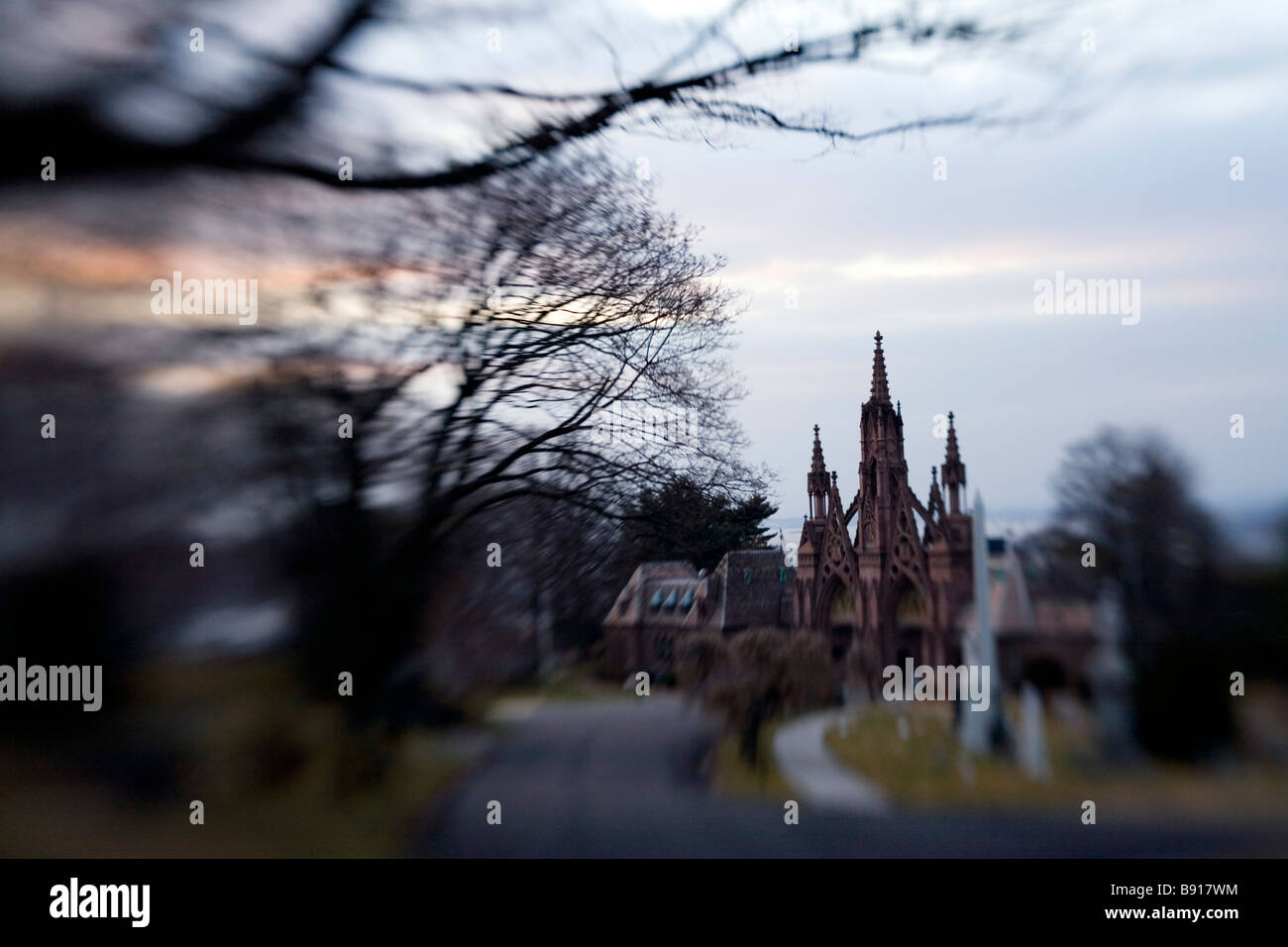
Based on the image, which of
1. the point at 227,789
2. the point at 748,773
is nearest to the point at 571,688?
the point at 748,773

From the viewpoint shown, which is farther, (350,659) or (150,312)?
(350,659)

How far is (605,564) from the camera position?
3299mm

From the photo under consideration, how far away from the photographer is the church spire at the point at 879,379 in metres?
3.24

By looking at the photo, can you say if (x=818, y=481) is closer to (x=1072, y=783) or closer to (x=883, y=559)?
(x=883, y=559)

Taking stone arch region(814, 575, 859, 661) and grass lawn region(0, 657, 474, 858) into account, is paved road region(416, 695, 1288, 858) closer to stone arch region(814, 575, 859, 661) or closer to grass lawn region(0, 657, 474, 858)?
grass lawn region(0, 657, 474, 858)

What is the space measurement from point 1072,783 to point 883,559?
851mm

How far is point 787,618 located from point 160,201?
2.31m

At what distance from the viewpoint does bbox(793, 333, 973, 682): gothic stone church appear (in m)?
3.13

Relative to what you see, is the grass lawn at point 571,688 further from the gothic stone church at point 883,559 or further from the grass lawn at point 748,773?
the gothic stone church at point 883,559

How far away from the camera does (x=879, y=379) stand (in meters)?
3.25

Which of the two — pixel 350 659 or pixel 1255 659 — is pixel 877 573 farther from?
pixel 350 659

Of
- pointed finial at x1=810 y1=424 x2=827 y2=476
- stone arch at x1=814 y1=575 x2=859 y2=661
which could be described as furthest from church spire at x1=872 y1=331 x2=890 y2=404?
stone arch at x1=814 y1=575 x2=859 y2=661

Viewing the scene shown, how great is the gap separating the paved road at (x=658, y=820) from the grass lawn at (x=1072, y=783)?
0.06 meters
